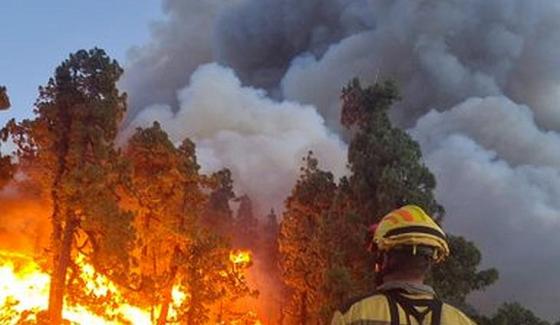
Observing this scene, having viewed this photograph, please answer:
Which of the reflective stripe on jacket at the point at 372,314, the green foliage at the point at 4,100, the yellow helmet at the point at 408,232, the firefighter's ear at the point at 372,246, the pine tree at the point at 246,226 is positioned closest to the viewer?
the reflective stripe on jacket at the point at 372,314

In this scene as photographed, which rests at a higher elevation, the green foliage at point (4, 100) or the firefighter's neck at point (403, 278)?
the green foliage at point (4, 100)

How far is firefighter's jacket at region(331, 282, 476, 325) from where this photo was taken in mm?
3594

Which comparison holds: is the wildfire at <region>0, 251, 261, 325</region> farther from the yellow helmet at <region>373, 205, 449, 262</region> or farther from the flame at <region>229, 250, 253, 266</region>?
the yellow helmet at <region>373, 205, 449, 262</region>

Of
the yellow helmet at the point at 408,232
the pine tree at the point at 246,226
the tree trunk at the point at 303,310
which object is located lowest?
the yellow helmet at the point at 408,232

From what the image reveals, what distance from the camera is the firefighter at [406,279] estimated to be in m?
3.62

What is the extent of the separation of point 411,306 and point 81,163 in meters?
28.0

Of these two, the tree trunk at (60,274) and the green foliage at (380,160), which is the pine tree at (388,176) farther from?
the tree trunk at (60,274)

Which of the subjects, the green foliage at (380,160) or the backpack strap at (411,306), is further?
the green foliage at (380,160)

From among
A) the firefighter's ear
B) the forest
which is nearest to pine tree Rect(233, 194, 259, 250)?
the forest

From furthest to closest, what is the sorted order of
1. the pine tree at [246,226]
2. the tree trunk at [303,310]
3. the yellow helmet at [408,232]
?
the pine tree at [246,226] < the tree trunk at [303,310] < the yellow helmet at [408,232]

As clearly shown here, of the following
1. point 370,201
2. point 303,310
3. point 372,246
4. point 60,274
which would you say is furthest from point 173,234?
point 372,246

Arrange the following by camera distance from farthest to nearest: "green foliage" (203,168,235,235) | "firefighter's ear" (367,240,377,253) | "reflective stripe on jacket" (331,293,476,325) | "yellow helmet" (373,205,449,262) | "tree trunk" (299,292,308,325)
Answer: "green foliage" (203,168,235,235)
"tree trunk" (299,292,308,325)
"firefighter's ear" (367,240,377,253)
"yellow helmet" (373,205,449,262)
"reflective stripe on jacket" (331,293,476,325)

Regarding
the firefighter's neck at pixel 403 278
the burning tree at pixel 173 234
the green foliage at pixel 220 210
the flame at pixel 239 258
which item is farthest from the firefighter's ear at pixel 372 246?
the green foliage at pixel 220 210

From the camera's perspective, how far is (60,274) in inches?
1195
